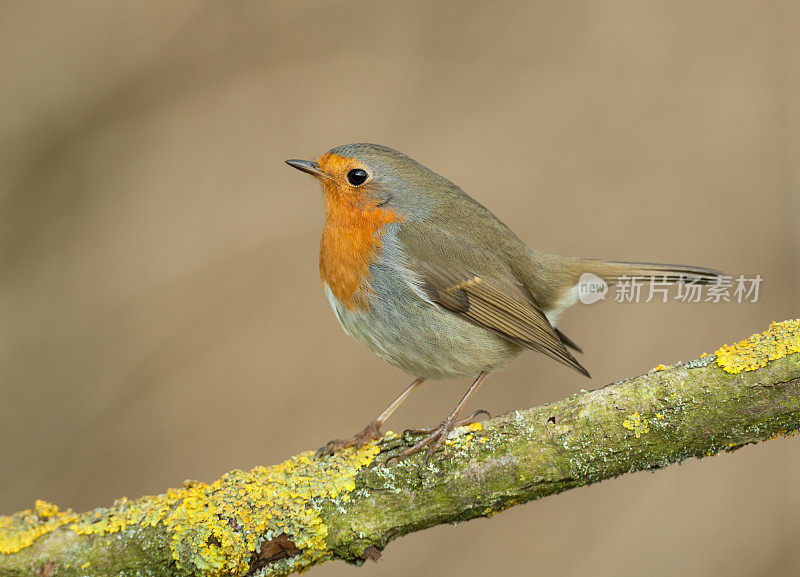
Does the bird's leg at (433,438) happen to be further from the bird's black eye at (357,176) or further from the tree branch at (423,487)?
the bird's black eye at (357,176)

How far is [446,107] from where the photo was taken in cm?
486

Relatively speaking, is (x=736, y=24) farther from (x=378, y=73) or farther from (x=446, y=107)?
(x=378, y=73)

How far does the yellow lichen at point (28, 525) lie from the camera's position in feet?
7.97

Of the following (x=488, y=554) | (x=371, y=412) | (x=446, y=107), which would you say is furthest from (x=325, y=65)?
(x=488, y=554)


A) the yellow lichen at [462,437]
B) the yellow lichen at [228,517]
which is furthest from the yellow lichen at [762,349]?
the yellow lichen at [228,517]

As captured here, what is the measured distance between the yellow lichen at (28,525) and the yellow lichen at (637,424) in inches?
66.0

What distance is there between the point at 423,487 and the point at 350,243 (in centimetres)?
115

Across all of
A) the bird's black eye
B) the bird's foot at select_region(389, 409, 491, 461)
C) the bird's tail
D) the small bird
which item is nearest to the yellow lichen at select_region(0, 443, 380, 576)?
the bird's foot at select_region(389, 409, 491, 461)

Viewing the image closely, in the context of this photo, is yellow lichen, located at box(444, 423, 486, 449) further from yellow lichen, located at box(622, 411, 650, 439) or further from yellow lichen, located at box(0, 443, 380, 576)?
yellow lichen, located at box(622, 411, 650, 439)

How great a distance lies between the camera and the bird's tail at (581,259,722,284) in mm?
3619

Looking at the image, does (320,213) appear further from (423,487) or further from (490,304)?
(423,487)

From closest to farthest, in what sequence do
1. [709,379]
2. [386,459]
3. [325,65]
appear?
[709,379], [386,459], [325,65]

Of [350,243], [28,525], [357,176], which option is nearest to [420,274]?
[350,243]

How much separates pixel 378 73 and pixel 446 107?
0.45 meters
